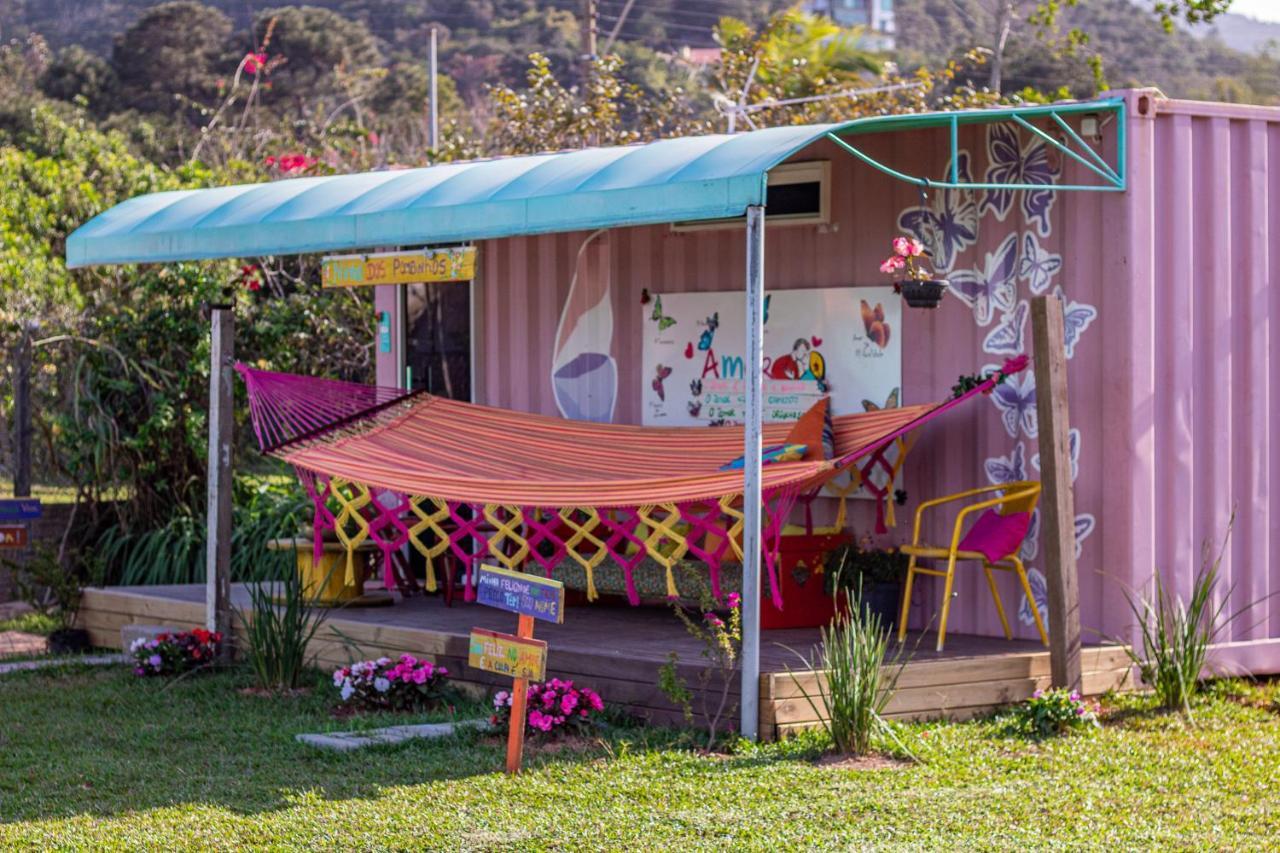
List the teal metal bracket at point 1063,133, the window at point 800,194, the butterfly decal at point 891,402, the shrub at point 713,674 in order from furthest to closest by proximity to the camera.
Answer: the window at point 800,194, the butterfly decal at point 891,402, the teal metal bracket at point 1063,133, the shrub at point 713,674

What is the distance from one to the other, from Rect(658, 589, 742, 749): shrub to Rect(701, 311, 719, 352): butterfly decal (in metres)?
1.99

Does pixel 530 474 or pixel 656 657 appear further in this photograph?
pixel 530 474

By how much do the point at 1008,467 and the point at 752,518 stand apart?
1.55m

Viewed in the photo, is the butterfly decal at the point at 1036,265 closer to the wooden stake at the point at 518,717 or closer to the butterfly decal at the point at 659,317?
the butterfly decal at the point at 659,317

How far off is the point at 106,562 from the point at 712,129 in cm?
597

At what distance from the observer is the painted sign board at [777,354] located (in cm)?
732

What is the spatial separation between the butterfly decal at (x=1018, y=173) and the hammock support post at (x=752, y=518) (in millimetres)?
1554

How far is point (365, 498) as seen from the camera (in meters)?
7.18

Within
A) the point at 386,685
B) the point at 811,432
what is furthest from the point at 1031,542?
the point at 386,685

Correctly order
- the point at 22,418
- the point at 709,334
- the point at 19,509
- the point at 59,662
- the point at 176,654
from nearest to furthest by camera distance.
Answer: the point at 176,654 < the point at 709,334 < the point at 59,662 < the point at 19,509 < the point at 22,418

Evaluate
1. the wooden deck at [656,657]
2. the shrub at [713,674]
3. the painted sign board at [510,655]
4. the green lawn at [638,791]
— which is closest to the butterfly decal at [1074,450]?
the wooden deck at [656,657]

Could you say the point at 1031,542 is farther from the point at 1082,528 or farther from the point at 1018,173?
the point at 1018,173

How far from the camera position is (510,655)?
5.40m

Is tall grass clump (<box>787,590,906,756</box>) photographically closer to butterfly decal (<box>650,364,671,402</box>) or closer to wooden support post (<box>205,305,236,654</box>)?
butterfly decal (<box>650,364,671,402</box>)
